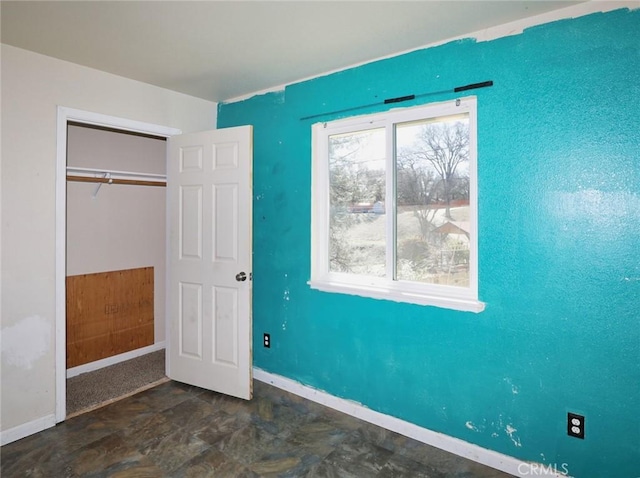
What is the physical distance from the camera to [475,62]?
215 centimetres

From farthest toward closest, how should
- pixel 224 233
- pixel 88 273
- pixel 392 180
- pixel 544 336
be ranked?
pixel 88 273 < pixel 224 233 < pixel 392 180 < pixel 544 336

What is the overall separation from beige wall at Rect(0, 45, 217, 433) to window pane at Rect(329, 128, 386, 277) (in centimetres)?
189

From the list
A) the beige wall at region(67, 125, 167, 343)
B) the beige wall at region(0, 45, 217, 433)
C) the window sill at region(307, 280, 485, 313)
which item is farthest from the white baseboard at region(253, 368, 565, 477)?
the beige wall at region(67, 125, 167, 343)

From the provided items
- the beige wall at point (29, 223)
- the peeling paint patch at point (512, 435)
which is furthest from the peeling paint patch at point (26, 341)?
the peeling paint patch at point (512, 435)

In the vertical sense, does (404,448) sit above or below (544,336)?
below

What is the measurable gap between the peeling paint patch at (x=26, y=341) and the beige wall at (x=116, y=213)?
3.04 feet

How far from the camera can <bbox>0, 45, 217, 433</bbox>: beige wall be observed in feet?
Answer: 7.64

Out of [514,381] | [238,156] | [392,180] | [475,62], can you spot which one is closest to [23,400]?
[238,156]

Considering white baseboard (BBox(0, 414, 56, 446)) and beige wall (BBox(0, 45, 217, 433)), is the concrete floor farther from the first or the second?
beige wall (BBox(0, 45, 217, 433))

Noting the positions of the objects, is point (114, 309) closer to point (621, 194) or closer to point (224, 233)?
point (224, 233)

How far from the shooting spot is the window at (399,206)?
2.29 meters

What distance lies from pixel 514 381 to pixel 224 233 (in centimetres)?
216

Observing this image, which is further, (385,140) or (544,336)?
(385,140)

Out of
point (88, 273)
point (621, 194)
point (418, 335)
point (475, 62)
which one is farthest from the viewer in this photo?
point (88, 273)
